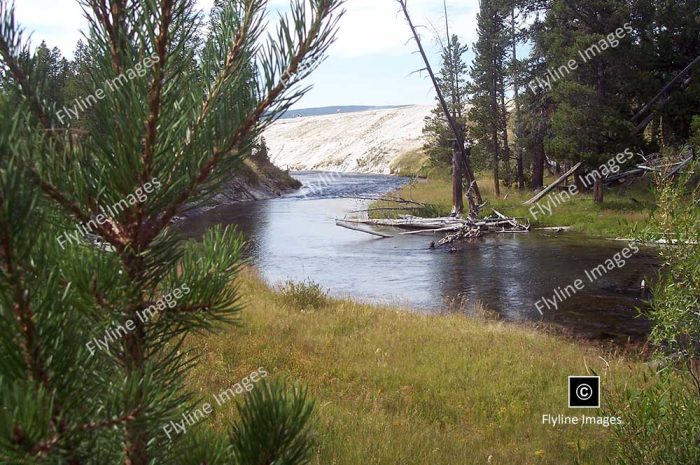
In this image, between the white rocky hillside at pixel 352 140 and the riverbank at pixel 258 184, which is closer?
the riverbank at pixel 258 184

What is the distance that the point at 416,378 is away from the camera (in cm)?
903

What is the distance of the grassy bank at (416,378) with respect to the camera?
254 inches

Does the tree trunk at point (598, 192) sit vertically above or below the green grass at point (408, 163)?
below

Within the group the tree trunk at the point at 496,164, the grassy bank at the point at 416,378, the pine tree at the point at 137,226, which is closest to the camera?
the pine tree at the point at 137,226

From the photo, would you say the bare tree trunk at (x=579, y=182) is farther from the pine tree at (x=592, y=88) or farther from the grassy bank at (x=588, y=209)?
the pine tree at (x=592, y=88)

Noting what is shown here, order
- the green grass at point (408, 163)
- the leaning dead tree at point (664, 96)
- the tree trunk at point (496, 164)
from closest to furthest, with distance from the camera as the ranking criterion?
the leaning dead tree at point (664, 96) → the tree trunk at point (496, 164) → the green grass at point (408, 163)

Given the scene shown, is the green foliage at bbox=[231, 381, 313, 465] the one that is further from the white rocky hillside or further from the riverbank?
the white rocky hillside

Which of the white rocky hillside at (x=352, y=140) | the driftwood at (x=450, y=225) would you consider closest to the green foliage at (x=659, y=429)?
the driftwood at (x=450, y=225)

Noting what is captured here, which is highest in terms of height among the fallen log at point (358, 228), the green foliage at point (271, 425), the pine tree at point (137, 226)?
the pine tree at point (137, 226)

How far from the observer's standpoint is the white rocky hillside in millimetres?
101938

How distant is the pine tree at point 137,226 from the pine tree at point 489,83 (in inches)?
1408

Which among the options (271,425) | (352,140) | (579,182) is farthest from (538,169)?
(352,140)

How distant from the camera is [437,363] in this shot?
9.80 meters

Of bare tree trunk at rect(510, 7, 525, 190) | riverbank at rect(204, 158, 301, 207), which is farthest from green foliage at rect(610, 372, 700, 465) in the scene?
riverbank at rect(204, 158, 301, 207)
